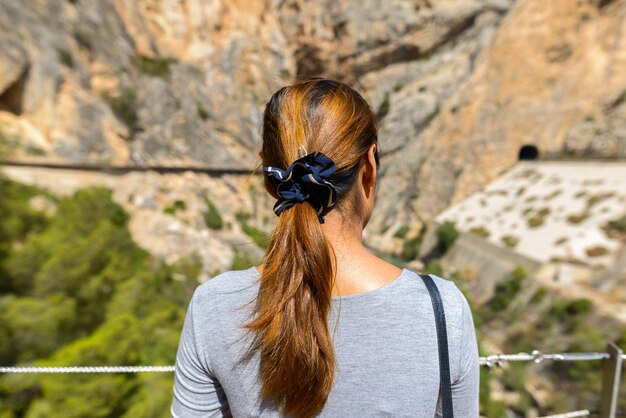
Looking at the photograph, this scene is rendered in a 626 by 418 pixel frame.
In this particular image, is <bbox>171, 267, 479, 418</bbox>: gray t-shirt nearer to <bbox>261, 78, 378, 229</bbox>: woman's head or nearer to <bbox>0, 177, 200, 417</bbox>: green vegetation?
<bbox>261, 78, 378, 229</bbox>: woman's head

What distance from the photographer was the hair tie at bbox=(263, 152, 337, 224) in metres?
0.78

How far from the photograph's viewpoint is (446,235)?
43.3ft

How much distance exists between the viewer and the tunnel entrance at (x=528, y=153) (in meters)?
16.8

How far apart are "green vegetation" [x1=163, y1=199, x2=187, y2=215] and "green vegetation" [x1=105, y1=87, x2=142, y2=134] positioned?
17.1ft

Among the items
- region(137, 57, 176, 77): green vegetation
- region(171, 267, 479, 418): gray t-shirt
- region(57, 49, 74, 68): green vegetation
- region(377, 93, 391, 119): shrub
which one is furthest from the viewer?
region(377, 93, 391, 119): shrub

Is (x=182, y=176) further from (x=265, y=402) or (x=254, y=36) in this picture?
(x=265, y=402)

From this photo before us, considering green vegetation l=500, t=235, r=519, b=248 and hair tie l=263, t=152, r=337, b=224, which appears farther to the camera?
green vegetation l=500, t=235, r=519, b=248

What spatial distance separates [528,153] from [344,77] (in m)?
14.3

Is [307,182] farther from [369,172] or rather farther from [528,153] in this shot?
[528,153]

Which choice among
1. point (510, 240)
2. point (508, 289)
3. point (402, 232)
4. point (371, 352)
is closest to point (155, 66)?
point (402, 232)

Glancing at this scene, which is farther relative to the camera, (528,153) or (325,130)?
(528,153)

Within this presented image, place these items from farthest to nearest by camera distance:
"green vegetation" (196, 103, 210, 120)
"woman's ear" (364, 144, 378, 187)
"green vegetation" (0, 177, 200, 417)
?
"green vegetation" (196, 103, 210, 120), "green vegetation" (0, 177, 200, 417), "woman's ear" (364, 144, 378, 187)

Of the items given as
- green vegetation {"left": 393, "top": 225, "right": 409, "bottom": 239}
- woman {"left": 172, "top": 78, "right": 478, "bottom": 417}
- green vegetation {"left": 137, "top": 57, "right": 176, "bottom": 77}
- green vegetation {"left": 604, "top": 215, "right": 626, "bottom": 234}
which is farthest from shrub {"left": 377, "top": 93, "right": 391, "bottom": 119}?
woman {"left": 172, "top": 78, "right": 478, "bottom": 417}

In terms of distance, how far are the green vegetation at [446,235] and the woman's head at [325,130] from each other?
1332cm
